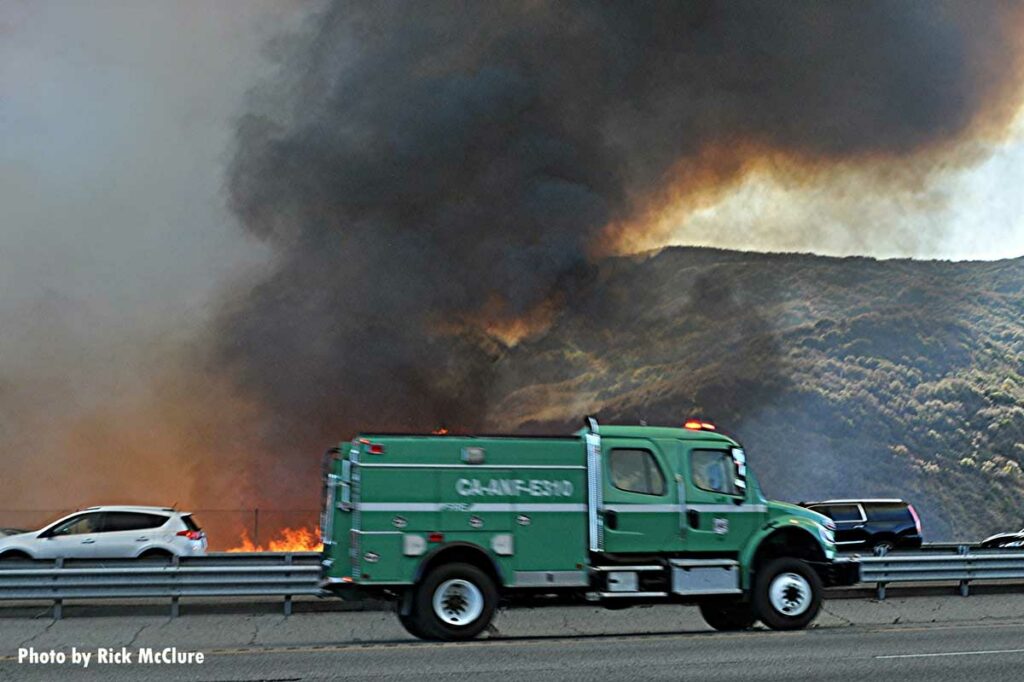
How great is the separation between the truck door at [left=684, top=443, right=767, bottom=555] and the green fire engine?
Result: 2cm

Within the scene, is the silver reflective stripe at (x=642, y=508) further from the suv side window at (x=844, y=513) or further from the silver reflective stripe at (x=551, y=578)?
the suv side window at (x=844, y=513)

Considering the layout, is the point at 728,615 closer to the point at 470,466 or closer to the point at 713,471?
the point at 713,471

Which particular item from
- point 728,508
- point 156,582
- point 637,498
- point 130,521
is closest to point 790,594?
point 728,508

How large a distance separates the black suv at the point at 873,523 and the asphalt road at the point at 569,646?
32.1ft

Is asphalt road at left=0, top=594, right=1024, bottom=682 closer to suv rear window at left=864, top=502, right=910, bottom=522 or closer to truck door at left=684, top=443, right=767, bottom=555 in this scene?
truck door at left=684, top=443, right=767, bottom=555

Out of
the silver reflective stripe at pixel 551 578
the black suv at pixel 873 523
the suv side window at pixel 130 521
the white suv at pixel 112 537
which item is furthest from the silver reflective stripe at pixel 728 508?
the black suv at pixel 873 523

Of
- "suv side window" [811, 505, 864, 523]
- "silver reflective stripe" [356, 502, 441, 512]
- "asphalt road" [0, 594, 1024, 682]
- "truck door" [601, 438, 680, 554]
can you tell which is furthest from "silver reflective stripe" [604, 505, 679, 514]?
"suv side window" [811, 505, 864, 523]

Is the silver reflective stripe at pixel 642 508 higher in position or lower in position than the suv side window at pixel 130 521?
lower

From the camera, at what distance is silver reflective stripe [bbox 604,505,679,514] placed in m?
13.7

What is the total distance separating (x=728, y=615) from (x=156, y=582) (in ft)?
24.8

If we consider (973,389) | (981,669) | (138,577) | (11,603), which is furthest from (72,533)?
(973,389)

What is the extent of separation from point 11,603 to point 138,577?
2162 millimetres

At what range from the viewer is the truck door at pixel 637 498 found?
540 inches

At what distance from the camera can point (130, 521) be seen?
70.8 ft
